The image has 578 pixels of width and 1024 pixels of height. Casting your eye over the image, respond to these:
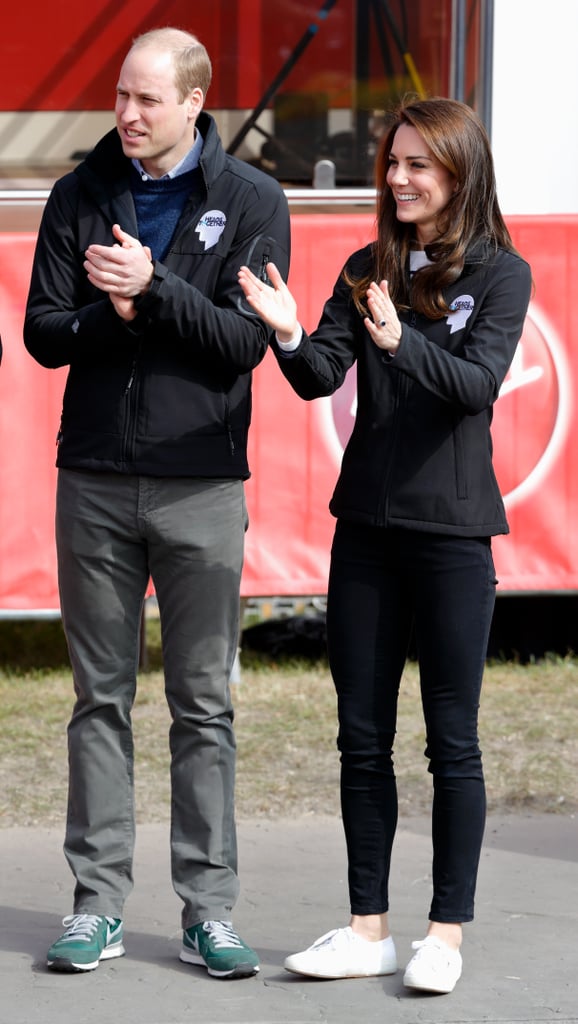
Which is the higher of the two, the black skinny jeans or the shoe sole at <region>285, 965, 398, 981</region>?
the black skinny jeans

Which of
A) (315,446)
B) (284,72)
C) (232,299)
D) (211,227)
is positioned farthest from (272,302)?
(284,72)

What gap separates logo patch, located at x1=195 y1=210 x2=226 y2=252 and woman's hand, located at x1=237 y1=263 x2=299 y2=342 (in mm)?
192

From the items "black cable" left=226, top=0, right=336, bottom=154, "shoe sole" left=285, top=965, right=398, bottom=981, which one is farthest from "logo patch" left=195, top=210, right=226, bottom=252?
"black cable" left=226, top=0, right=336, bottom=154

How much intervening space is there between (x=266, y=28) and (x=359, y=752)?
5.40 meters

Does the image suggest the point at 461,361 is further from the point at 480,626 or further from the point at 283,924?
the point at 283,924

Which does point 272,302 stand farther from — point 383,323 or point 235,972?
point 235,972

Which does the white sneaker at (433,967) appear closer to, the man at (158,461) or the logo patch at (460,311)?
the man at (158,461)

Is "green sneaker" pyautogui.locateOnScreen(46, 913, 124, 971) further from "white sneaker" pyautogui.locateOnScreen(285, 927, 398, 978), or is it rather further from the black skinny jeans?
the black skinny jeans

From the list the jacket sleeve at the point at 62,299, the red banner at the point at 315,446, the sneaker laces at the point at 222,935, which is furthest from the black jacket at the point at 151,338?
the red banner at the point at 315,446

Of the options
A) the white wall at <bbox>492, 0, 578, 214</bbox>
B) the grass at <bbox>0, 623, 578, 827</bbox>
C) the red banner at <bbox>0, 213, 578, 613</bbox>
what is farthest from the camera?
the white wall at <bbox>492, 0, 578, 214</bbox>

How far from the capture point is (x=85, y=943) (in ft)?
11.3

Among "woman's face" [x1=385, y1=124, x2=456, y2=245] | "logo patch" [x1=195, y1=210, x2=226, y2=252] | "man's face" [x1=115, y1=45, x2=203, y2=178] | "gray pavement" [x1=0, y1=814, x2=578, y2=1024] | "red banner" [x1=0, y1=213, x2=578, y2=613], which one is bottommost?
"gray pavement" [x1=0, y1=814, x2=578, y2=1024]

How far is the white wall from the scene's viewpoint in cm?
691

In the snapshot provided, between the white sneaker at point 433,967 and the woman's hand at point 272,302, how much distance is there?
1402mm
